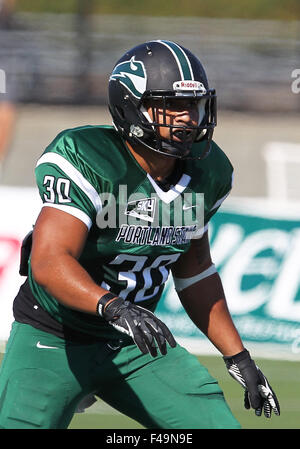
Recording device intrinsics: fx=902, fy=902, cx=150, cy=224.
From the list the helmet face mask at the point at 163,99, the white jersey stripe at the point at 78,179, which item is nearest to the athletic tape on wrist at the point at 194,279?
the helmet face mask at the point at 163,99

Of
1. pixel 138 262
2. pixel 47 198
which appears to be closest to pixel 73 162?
pixel 47 198

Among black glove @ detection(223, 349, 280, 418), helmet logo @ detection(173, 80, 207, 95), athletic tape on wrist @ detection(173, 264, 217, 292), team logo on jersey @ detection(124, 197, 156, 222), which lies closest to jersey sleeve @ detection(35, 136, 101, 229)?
team logo on jersey @ detection(124, 197, 156, 222)

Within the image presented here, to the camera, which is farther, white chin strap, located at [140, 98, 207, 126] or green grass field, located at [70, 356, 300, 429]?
green grass field, located at [70, 356, 300, 429]

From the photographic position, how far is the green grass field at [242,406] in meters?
4.95

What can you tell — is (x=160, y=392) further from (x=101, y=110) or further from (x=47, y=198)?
(x=101, y=110)

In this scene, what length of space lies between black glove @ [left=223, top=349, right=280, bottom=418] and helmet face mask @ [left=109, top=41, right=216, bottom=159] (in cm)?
75

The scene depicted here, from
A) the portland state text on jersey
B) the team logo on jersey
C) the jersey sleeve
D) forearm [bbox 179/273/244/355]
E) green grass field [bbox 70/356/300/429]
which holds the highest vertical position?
the jersey sleeve

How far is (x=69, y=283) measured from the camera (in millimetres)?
2752

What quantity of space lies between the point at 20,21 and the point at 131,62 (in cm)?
1083

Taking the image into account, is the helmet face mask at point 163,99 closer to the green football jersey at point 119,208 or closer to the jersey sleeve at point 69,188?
the green football jersey at point 119,208

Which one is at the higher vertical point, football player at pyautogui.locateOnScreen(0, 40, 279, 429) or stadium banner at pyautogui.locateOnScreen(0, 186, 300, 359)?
football player at pyautogui.locateOnScreen(0, 40, 279, 429)

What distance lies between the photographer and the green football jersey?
2.93 meters

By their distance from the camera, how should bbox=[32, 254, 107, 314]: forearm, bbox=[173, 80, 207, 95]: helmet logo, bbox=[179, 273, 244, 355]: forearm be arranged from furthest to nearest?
bbox=[179, 273, 244, 355]: forearm, bbox=[173, 80, 207, 95]: helmet logo, bbox=[32, 254, 107, 314]: forearm

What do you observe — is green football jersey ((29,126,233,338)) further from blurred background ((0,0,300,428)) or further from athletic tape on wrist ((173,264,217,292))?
blurred background ((0,0,300,428))
